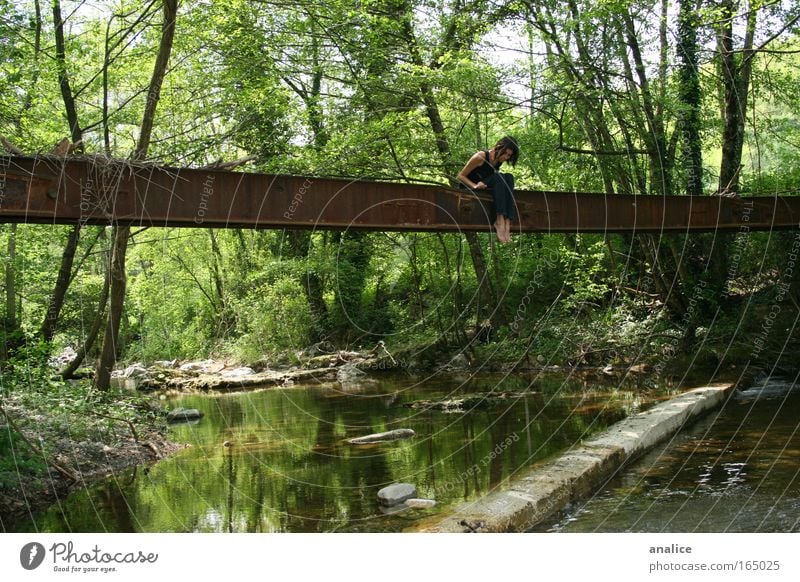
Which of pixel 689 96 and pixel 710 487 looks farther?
pixel 689 96

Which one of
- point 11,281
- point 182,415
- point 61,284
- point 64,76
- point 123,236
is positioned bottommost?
point 182,415

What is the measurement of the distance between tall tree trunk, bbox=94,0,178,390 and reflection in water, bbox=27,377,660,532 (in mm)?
2049

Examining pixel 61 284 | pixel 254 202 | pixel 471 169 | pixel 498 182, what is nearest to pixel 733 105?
pixel 498 182

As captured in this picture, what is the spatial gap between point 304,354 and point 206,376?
427 centimetres

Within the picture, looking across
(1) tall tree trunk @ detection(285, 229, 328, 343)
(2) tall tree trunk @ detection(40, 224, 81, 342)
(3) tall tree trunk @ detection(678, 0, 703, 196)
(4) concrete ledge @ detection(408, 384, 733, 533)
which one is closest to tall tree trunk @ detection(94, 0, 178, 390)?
(2) tall tree trunk @ detection(40, 224, 81, 342)

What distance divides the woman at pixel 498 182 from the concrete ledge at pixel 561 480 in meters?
3.08

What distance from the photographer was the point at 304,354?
3080cm

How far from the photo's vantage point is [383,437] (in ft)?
45.4

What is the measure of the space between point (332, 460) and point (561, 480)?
4.51 meters

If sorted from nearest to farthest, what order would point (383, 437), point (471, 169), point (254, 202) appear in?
point (254, 202) → point (471, 169) → point (383, 437)

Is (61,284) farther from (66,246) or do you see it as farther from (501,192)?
(501,192)

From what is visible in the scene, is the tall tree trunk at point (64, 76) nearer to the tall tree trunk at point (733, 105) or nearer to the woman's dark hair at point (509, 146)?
the woman's dark hair at point (509, 146)

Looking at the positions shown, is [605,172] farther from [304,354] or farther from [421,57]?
[304,354]

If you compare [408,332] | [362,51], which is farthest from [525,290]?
[362,51]
